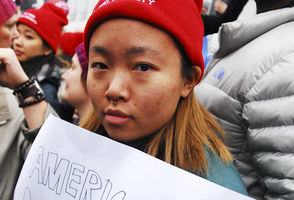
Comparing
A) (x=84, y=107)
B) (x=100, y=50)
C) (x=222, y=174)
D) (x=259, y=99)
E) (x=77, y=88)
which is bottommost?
(x=84, y=107)

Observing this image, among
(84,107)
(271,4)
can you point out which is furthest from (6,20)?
(271,4)

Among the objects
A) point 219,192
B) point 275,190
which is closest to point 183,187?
point 219,192

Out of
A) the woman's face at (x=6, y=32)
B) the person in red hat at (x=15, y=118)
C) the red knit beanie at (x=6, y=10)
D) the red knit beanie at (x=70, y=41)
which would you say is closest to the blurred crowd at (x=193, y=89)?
the person in red hat at (x=15, y=118)

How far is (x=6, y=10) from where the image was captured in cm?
157

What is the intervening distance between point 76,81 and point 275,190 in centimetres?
138

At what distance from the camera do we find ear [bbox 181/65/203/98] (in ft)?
2.89

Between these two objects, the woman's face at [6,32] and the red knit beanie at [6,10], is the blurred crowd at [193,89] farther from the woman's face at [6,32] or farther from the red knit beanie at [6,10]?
the red knit beanie at [6,10]

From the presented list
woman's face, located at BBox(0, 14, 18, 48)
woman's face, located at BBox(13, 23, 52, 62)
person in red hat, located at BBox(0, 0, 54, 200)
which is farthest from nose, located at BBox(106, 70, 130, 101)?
woman's face, located at BBox(13, 23, 52, 62)

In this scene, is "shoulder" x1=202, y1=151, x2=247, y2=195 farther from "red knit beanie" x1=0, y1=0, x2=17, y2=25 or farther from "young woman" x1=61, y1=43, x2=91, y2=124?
"red knit beanie" x1=0, y1=0, x2=17, y2=25

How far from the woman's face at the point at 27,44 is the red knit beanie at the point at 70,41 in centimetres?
→ 31

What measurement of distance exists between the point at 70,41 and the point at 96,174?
8.07 feet

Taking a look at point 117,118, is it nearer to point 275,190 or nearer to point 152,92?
point 152,92

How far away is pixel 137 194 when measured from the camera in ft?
2.20

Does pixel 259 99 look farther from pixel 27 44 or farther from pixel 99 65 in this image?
pixel 27 44
